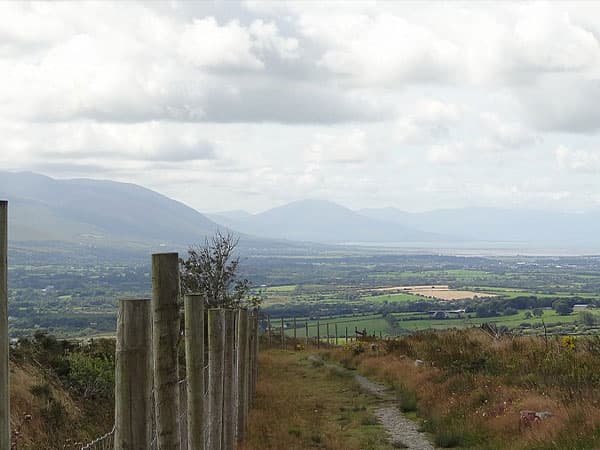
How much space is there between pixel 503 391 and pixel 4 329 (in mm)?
12686

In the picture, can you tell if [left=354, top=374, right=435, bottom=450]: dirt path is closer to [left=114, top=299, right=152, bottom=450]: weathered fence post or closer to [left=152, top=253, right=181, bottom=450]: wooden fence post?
[left=152, top=253, right=181, bottom=450]: wooden fence post

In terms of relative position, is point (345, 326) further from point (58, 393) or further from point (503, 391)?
point (58, 393)

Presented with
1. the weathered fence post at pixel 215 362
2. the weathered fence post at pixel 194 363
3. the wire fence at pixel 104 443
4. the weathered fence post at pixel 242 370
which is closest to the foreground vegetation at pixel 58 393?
the wire fence at pixel 104 443

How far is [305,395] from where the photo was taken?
21.1 m

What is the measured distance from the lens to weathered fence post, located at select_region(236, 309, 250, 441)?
13.2m

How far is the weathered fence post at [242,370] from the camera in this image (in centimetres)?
1323

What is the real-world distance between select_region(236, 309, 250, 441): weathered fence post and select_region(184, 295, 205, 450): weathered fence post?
19.5 feet

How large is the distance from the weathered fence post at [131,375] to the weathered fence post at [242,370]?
29.1 feet

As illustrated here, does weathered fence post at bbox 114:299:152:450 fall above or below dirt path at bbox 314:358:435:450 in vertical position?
above

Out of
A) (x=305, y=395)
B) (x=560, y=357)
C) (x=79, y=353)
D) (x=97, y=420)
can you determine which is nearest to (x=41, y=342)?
(x=79, y=353)

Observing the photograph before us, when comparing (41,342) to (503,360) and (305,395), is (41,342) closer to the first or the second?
(305,395)

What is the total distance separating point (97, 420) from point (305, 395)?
29.3 ft

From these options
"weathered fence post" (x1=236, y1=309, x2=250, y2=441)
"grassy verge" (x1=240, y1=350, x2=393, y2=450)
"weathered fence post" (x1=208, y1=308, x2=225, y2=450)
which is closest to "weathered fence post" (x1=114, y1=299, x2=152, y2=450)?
"weathered fence post" (x1=208, y1=308, x2=225, y2=450)

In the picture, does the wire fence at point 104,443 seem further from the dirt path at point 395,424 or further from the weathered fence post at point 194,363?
the dirt path at point 395,424
